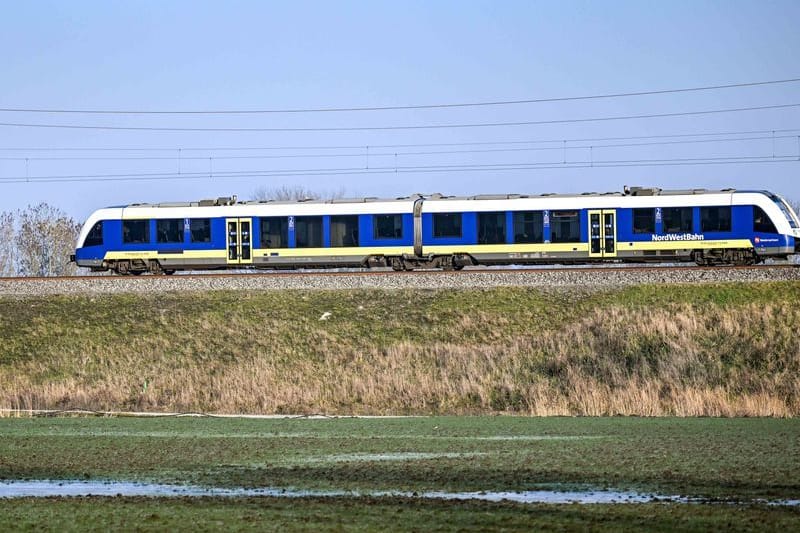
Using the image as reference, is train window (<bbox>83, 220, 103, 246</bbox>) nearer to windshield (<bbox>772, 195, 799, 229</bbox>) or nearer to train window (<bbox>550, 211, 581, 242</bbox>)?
train window (<bbox>550, 211, 581, 242</bbox>)

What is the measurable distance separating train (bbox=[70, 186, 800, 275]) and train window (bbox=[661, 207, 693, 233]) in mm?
37

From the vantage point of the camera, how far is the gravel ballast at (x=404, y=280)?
41.6 meters

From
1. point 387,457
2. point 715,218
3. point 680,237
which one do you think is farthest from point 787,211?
point 387,457

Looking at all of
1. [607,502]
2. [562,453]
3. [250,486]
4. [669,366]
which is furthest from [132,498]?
[669,366]

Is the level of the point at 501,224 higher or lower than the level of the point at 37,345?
higher

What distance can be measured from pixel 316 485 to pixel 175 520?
253cm

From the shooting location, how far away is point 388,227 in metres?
47.7

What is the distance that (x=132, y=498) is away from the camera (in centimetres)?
1205

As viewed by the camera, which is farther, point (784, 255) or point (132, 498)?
point (784, 255)

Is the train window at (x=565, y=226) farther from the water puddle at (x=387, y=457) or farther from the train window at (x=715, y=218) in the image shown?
the water puddle at (x=387, y=457)

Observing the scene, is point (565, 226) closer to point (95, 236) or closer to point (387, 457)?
point (95, 236)

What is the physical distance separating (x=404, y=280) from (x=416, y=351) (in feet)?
25.2

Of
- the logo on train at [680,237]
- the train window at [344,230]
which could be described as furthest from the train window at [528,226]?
the train window at [344,230]

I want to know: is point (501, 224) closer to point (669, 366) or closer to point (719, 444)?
point (669, 366)
